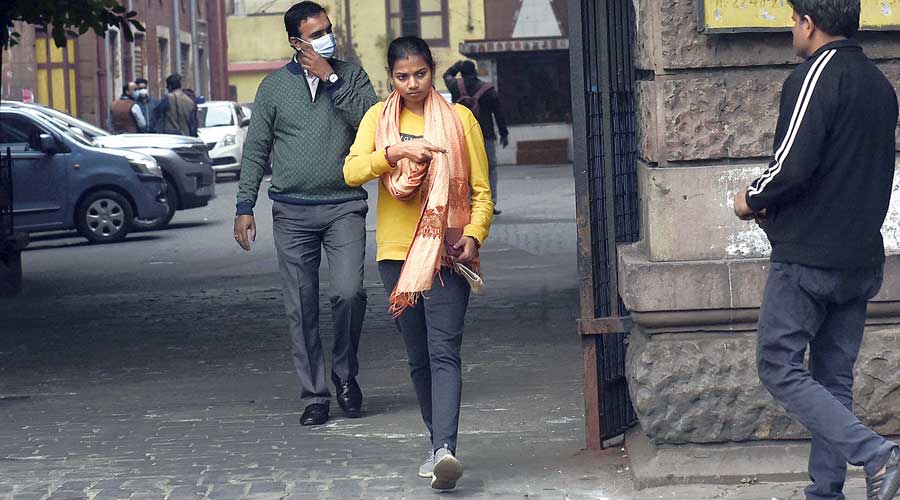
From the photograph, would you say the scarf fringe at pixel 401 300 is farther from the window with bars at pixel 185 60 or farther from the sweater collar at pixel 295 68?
the window with bars at pixel 185 60

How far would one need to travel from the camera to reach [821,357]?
5.11m

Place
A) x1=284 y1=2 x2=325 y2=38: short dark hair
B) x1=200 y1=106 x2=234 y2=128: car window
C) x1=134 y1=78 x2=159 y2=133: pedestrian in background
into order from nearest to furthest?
1. x1=284 y1=2 x2=325 y2=38: short dark hair
2. x1=134 y1=78 x2=159 y2=133: pedestrian in background
3. x1=200 y1=106 x2=234 y2=128: car window

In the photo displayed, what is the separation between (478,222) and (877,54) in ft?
5.02

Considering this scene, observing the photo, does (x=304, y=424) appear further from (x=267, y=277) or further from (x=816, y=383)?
(x=267, y=277)

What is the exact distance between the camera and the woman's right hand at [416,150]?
18.6ft

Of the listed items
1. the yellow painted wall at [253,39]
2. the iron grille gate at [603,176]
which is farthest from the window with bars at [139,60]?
the iron grille gate at [603,176]

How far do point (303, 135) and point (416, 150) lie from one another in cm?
164

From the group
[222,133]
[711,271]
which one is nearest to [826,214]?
[711,271]

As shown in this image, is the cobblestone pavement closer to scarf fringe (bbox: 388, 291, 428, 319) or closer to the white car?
scarf fringe (bbox: 388, 291, 428, 319)

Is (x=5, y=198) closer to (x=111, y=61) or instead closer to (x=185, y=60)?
(x=111, y=61)

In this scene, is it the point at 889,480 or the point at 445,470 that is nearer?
the point at 889,480

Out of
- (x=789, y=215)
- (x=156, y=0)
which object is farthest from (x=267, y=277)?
(x=156, y=0)

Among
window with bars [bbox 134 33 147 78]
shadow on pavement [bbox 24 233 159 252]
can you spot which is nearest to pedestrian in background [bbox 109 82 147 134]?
shadow on pavement [bbox 24 233 159 252]

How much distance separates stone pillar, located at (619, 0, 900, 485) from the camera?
5734 mm
